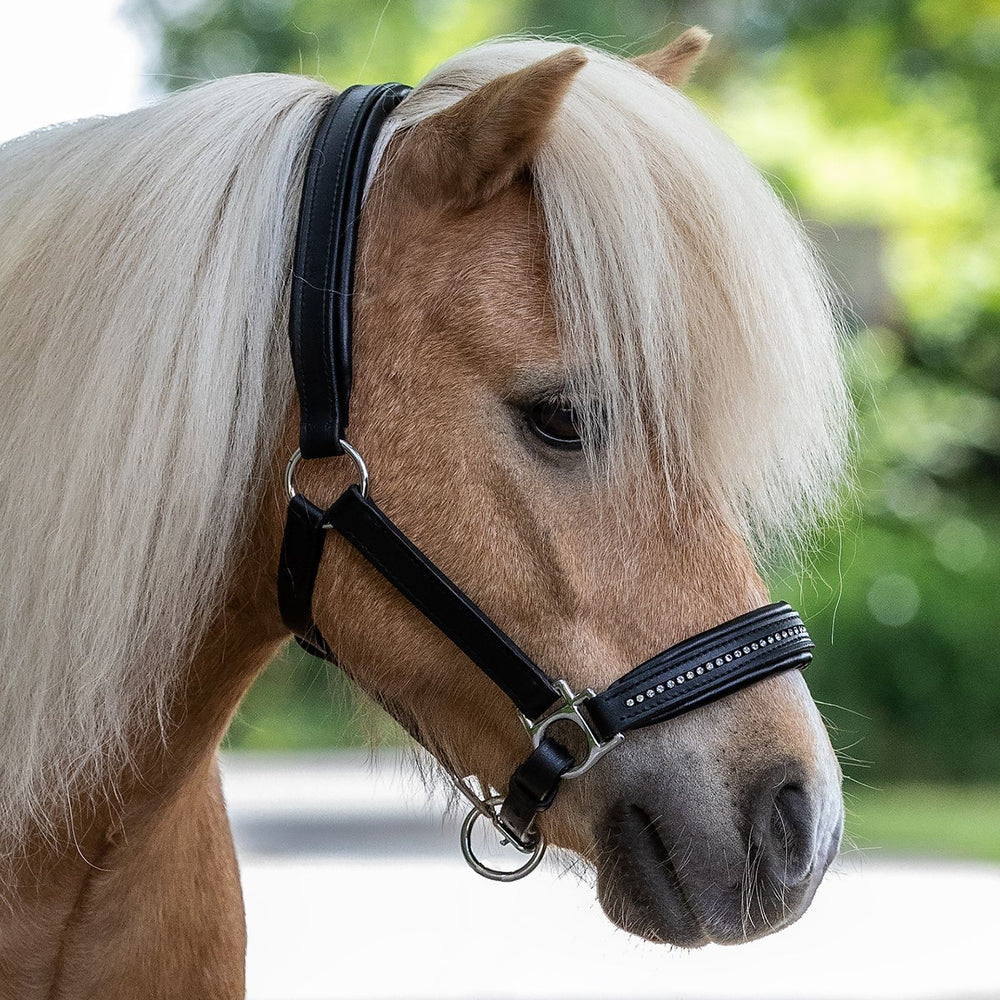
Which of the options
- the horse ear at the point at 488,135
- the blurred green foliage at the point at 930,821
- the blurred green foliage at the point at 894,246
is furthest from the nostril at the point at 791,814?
the blurred green foliage at the point at 894,246

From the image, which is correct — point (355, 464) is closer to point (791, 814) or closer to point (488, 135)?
point (488, 135)

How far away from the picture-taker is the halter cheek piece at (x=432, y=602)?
146cm

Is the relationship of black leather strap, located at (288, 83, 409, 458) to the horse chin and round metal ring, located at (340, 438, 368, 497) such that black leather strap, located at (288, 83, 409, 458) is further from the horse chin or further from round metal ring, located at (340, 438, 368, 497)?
the horse chin

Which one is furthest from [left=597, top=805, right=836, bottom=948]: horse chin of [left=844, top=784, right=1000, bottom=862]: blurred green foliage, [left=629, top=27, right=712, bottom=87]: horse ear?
[left=844, top=784, right=1000, bottom=862]: blurred green foliage

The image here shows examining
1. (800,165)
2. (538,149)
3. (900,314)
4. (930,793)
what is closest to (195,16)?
(800,165)

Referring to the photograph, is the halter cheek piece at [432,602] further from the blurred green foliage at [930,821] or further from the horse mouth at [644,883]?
the blurred green foliage at [930,821]

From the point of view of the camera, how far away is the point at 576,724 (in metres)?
1.50

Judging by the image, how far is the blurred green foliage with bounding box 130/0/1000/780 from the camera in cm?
1128

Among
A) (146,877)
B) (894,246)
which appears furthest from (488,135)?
(894,246)

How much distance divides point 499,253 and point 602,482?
0.35 meters

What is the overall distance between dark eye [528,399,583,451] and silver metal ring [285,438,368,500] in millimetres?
229

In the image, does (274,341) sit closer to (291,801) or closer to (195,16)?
(291,801)

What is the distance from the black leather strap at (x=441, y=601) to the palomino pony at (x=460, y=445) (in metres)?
0.03

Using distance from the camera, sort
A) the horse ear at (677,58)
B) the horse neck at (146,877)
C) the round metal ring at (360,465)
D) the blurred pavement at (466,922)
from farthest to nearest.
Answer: the blurred pavement at (466,922) → the horse ear at (677,58) → the horse neck at (146,877) → the round metal ring at (360,465)
